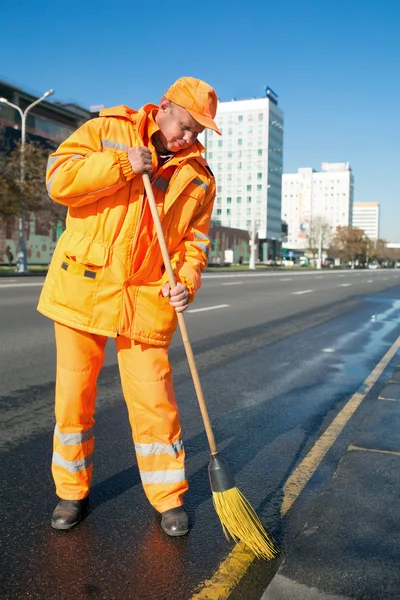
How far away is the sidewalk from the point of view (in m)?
2.28

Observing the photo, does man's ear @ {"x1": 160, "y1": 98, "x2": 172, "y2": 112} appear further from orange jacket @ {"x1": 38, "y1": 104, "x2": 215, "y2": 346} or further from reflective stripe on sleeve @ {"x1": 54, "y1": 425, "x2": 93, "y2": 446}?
reflective stripe on sleeve @ {"x1": 54, "y1": 425, "x2": 93, "y2": 446}

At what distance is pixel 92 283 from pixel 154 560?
1202 millimetres

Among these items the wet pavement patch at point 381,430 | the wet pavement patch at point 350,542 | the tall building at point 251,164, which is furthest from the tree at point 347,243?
the wet pavement patch at point 350,542

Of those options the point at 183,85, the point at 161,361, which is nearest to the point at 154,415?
the point at 161,361

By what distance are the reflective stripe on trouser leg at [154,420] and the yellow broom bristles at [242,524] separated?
0.76 feet

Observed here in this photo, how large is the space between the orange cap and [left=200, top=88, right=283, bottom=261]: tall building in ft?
396

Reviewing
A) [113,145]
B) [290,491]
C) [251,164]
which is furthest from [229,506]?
[251,164]

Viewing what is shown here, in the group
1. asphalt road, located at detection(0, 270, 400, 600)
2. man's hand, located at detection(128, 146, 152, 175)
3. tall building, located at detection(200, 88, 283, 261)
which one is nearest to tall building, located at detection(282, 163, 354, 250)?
tall building, located at detection(200, 88, 283, 261)

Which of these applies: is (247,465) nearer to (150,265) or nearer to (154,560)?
(154,560)

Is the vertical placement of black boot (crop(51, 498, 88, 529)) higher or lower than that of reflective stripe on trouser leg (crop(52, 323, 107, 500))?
lower

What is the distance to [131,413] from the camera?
2.85m

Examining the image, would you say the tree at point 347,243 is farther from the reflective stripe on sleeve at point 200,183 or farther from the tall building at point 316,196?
the reflective stripe on sleeve at point 200,183

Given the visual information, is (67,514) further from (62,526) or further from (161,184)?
(161,184)

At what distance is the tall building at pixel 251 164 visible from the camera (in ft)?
406
